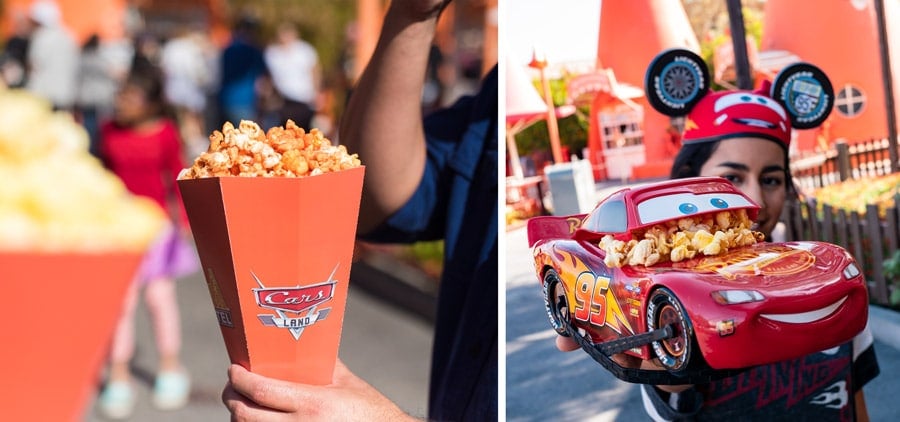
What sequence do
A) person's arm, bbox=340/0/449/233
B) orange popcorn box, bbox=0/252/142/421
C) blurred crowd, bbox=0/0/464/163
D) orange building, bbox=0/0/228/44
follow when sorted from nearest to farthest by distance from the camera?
orange popcorn box, bbox=0/252/142/421 → person's arm, bbox=340/0/449/233 → blurred crowd, bbox=0/0/464/163 → orange building, bbox=0/0/228/44

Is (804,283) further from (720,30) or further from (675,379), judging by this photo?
(720,30)

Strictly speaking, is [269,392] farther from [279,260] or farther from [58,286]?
[58,286]

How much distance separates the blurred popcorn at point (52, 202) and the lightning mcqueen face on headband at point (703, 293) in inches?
35.1

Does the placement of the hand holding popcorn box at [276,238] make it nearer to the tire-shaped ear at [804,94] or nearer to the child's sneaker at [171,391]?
the tire-shaped ear at [804,94]

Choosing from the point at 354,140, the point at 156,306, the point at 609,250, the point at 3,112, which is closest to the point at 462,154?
the point at 354,140

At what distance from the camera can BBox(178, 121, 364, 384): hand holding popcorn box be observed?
5.59ft

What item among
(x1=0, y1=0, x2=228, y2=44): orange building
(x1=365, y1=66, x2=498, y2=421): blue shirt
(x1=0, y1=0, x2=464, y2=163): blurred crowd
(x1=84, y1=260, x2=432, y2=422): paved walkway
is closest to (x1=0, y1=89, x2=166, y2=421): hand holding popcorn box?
(x1=365, y1=66, x2=498, y2=421): blue shirt

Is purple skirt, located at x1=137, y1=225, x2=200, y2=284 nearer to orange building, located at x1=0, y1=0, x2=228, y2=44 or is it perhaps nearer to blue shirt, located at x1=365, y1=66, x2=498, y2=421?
blue shirt, located at x1=365, y1=66, x2=498, y2=421

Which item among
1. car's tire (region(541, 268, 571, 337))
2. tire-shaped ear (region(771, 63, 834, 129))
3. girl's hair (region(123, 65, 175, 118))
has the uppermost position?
girl's hair (region(123, 65, 175, 118))

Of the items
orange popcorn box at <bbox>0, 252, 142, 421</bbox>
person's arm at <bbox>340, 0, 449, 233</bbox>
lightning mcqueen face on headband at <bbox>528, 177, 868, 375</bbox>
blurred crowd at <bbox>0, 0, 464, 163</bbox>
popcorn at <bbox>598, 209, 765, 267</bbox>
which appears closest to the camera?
orange popcorn box at <bbox>0, 252, 142, 421</bbox>

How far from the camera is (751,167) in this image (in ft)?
7.60

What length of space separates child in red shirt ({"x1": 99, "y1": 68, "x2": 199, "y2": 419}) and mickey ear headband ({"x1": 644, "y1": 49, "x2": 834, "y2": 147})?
3427mm

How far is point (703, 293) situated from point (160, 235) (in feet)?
12.7

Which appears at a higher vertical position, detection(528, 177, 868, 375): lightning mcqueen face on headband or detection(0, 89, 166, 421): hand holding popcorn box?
detection(0, 89, 166, 421): hand holding popcorn box
